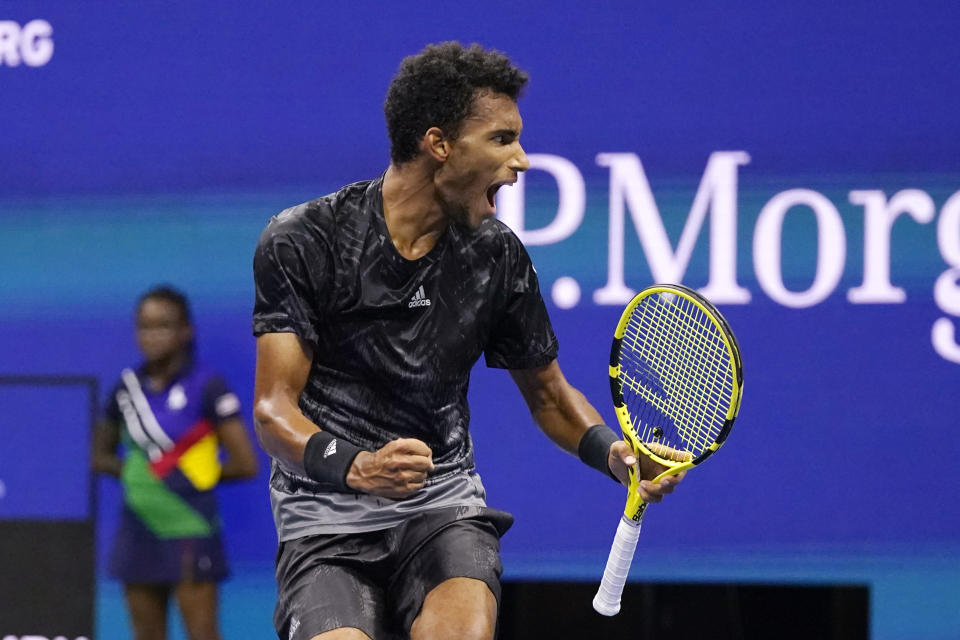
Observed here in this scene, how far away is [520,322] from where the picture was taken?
286 cm

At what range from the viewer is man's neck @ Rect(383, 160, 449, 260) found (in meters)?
2.73

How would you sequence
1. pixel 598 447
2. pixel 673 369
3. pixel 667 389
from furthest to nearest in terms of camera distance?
pixel 673 369, pixel 667 389, pixel 598 447

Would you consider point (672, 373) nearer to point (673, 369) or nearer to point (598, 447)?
point (673, 369)

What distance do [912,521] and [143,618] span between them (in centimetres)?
249

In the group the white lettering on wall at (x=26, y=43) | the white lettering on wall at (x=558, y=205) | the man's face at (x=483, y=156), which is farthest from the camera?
the white lettering on wall at (x=26, y=43)

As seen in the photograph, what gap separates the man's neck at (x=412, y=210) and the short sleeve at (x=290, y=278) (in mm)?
162

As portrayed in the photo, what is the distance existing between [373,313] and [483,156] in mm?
387

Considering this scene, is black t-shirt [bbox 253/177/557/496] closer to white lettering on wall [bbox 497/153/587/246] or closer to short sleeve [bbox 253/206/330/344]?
short sleeve [bbox 253/206/330/344]

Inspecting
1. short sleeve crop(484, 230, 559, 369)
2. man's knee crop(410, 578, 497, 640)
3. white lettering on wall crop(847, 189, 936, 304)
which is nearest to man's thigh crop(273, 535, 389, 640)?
man's knee crop(410, 578, 497, 640)

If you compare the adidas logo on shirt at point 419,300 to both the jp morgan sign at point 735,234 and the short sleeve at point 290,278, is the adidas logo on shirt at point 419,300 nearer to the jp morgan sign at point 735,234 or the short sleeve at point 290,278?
the short sleeve at point 290,278

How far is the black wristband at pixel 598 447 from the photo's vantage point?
9.04 ft

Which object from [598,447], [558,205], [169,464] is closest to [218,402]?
[169,464]

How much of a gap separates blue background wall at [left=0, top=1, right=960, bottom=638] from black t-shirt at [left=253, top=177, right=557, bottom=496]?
1503 millimetres

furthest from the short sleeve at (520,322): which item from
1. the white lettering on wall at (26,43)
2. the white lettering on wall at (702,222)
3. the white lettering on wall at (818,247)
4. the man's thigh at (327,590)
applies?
the white lettering on wall at (26,43)
